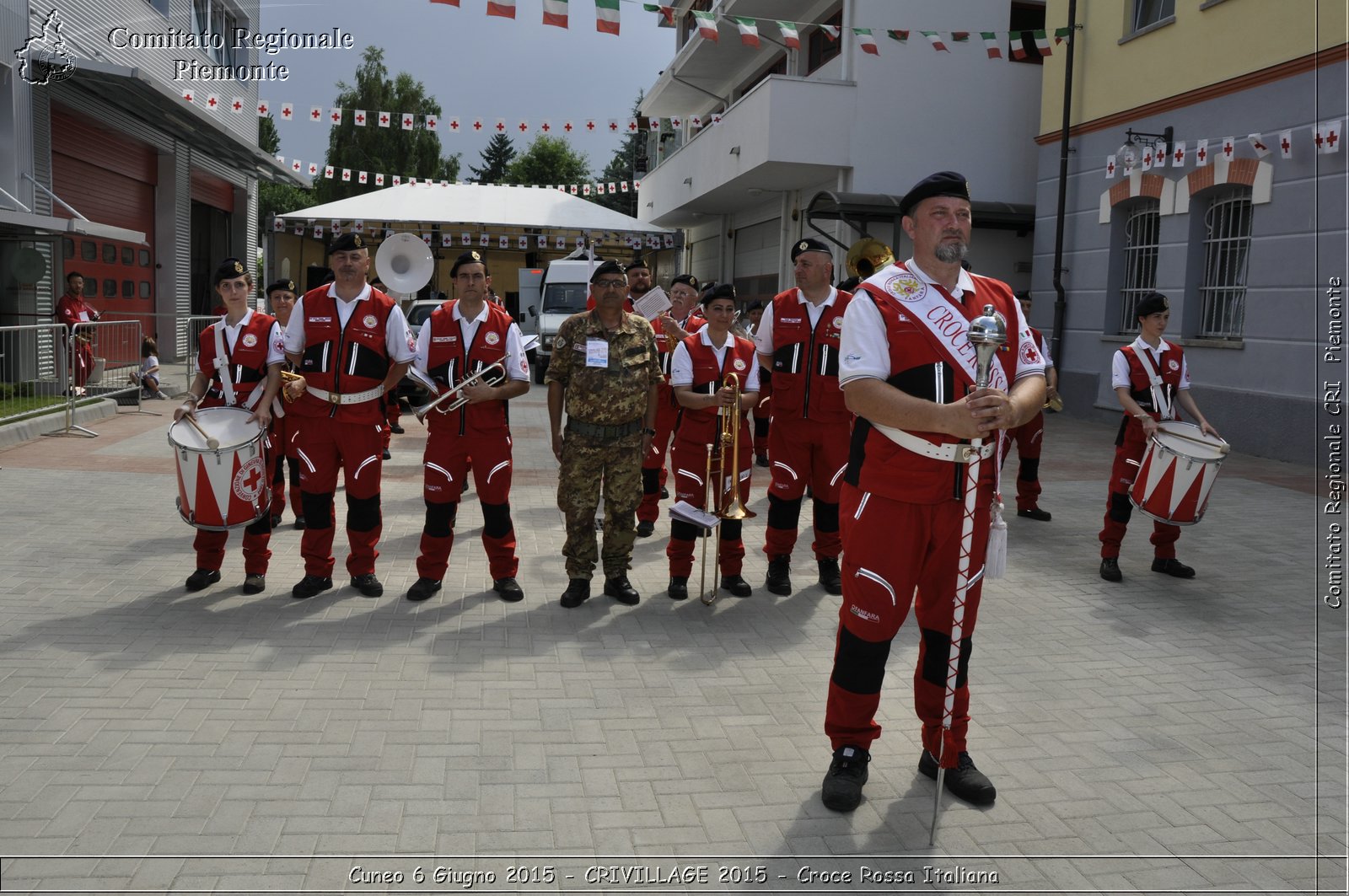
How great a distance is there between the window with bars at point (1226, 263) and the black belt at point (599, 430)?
10879mm

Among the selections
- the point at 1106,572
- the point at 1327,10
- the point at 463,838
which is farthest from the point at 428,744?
the point at 1327,10

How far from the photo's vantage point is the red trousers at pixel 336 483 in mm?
6445

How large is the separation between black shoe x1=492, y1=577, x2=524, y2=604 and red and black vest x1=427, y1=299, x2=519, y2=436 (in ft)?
3.27

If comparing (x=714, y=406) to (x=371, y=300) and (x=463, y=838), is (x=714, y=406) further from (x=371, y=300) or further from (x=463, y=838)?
(x=463, y=838)

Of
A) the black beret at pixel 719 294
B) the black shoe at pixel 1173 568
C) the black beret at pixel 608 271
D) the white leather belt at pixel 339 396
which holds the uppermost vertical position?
the black beret at pixel 608 271

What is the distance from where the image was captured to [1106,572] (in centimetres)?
765

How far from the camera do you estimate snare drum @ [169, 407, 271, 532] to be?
6078 millimetres

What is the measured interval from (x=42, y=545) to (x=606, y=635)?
455 centimetres

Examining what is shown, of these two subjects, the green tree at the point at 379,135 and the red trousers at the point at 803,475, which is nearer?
the red trousers at the point at 803,475

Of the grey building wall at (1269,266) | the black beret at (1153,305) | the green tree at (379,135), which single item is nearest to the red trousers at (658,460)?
the black beret at (1153,305)

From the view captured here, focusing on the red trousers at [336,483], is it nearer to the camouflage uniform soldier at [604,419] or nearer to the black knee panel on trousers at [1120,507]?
the camouflage uniform soldier at [604,419]

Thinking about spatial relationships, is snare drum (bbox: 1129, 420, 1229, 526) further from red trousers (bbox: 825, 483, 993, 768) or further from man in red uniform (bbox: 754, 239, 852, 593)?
red trousers (bbox: 825, 483, 993, 768)

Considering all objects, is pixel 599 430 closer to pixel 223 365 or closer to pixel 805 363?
pixel 805 363

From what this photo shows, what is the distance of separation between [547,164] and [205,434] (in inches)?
2780
